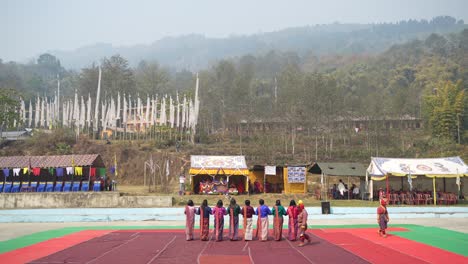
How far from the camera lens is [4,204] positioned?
2725 cm

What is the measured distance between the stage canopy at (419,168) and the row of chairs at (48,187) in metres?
17.3

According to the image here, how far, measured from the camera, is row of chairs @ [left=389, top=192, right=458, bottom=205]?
89.8ft

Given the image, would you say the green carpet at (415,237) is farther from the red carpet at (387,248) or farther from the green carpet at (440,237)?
the red carpet at (387,248)

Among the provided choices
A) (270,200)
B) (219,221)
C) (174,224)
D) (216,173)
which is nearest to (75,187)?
(216,173)

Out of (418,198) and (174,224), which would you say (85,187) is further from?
(418,198)

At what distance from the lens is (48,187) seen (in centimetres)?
2889

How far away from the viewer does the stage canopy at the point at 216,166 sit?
97.7 ft

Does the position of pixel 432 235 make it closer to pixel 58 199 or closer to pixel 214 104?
pixel 58 199

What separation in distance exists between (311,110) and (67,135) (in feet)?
98.8

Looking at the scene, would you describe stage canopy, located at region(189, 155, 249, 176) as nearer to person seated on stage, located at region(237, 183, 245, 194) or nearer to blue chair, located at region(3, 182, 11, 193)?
person seated on stage, located at region(237, 183, 245, 194)

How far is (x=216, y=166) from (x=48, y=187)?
10.9 metres

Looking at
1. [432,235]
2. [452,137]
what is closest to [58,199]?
[432,235]

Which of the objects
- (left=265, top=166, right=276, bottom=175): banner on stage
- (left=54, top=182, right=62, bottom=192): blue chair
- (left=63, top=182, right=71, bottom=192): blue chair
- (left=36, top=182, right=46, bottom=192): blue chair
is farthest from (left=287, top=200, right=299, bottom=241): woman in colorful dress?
(left=36, top=182, right=46, bottom=192): blue chair

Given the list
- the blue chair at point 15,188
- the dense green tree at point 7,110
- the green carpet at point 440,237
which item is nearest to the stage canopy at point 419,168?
the green carpet at point 440,237
